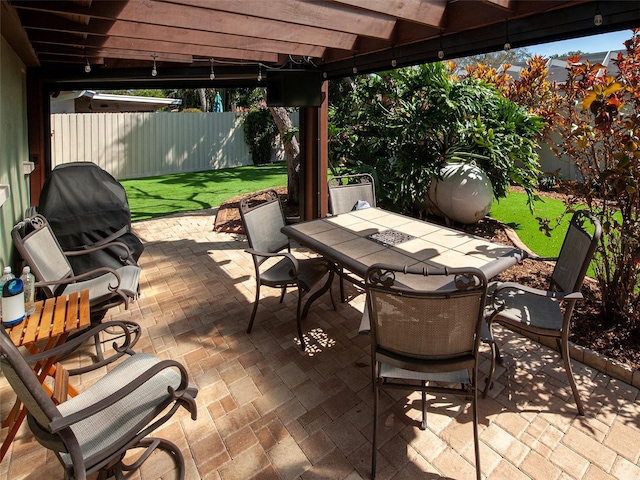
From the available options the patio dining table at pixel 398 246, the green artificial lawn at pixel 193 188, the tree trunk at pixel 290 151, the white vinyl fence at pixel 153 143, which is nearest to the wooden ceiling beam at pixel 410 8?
the patio dining table at pixel 398 246

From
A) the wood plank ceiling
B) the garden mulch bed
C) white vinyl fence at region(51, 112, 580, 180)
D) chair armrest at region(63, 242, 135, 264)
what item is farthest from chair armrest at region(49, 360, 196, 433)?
white vinyl fence at region(51, 112, 580, 180)

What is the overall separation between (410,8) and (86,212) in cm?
354

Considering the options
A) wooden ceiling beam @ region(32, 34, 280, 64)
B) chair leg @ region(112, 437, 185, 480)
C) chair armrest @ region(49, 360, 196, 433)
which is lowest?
chair leg @ region(112, 437, 185, 480)

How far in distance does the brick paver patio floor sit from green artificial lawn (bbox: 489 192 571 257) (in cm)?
250

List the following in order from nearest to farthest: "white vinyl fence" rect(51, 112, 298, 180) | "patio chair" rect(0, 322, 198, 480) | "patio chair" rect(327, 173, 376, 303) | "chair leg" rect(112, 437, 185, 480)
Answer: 1. "patio chair" rect(0, 322, 198, 480)
2. "chair leg" rect(112, 437, 185, 480)
3. "patio chair" rect(327, 173, 376, 303)
4. "white vinyl fence" rect(51, 112, 298, 180)

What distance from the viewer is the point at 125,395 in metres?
1.56

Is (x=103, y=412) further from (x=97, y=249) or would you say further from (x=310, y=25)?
(x=310, y=25)

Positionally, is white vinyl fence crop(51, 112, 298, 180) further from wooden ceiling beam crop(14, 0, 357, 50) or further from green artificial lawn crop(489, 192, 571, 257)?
green artificial lawn crop(489, 192, 571, 257)

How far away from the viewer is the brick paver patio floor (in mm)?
2049

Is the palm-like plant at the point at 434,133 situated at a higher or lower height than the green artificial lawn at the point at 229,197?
higher

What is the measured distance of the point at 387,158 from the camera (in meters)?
6.23

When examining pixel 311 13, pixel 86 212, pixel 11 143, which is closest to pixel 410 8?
pixel 311 13

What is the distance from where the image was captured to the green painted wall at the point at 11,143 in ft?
10.6

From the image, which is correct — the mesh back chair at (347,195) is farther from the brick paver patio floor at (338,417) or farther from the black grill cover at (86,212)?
the black grill cover at (86,212)
